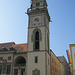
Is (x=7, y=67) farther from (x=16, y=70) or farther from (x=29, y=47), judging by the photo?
(x=29, y=47)

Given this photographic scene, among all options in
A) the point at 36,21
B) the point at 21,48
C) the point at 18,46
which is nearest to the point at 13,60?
the point at 21,48

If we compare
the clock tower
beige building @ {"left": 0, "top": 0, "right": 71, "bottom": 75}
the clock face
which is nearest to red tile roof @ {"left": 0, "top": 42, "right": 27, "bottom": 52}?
beige building @ {"left": 0, "top": 0, "right": 71, "bottom": 75}

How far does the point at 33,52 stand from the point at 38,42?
135 inches

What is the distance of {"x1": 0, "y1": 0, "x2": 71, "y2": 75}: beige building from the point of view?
3516 centimetres

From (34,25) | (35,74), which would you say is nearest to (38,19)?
(34,25)

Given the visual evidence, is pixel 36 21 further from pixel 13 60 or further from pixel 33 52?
pixel 13 60

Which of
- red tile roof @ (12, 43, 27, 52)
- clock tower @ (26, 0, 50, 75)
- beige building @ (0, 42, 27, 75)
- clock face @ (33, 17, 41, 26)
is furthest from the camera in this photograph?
red tile roof @ (12, 43, 27, 52)

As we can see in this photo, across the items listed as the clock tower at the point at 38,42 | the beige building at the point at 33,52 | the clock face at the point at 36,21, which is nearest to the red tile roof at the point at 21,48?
the beige building at the point at 33,52

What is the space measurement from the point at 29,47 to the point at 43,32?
232 inches

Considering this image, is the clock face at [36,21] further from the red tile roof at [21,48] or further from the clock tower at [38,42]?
the red tile roof at [21,48]

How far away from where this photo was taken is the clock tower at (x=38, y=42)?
34.8m

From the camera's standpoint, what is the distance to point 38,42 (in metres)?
38.2

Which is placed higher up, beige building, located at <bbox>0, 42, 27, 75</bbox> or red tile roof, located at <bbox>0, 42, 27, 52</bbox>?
red tile roof, located at <bbox>0, 42, 27, 52</bbox>

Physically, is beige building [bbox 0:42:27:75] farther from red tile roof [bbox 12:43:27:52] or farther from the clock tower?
the clock tower
